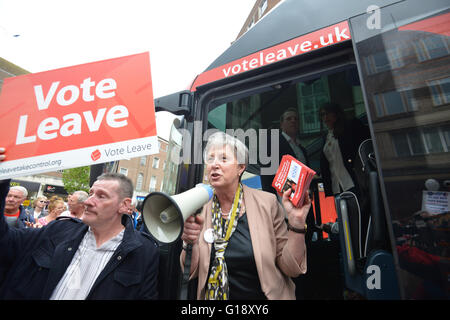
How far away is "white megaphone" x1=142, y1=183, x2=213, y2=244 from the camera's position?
4.28ft

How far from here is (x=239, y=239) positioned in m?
1.73

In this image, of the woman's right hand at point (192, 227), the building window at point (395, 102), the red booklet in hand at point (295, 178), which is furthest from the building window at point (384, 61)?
the woman's right hand at point (192, 227)

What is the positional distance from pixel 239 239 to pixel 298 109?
10.0ft

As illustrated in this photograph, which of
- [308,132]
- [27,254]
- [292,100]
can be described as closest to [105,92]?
[27,254]

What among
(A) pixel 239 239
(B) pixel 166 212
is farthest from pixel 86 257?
(A) pixel 239 239

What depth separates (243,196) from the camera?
197cm

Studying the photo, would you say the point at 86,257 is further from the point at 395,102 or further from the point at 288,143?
the point at 288,143

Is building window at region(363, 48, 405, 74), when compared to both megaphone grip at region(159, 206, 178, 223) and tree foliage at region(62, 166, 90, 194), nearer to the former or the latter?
megaphone grip at region(159, 206, 178, 223)

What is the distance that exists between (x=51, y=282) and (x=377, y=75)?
8.87ft

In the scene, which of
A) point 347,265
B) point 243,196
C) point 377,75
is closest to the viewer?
point 377,75

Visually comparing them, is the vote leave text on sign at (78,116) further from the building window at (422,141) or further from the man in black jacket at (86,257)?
the building window at (422,141)

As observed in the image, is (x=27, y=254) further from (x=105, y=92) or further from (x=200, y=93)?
(x=200, y=93)

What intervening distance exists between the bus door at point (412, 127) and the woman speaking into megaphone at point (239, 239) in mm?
559

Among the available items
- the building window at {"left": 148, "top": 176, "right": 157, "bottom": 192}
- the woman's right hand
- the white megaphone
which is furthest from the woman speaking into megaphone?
the building window at {"left": 148, "top": 176, "right": 157, "bottom": 192}
